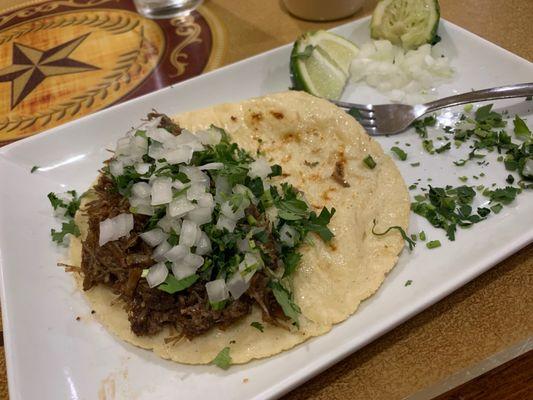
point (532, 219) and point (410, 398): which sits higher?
point (532, 219)

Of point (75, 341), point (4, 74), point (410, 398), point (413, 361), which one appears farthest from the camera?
point (4, 74)

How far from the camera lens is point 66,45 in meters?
3.92

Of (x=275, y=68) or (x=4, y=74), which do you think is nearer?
(x=275, y=68)

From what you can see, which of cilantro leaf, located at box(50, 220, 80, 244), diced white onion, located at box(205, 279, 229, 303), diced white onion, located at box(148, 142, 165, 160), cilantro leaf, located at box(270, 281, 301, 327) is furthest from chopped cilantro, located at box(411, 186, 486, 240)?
cilantro leaf, located at box(50, 220, 80, 244)

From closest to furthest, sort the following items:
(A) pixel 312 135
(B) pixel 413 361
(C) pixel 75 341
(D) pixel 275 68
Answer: (B) pixel 413 361 → (C) pixel 75 341 → (A) pixel 312 135 → (D) pixel 275 68

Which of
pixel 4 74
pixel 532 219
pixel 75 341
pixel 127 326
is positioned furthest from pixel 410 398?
pixel 4 74

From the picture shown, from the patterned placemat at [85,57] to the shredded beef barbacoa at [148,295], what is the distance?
5.04ft

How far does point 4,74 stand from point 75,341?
8.84 ft

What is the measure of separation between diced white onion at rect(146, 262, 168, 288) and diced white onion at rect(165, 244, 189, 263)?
5 centimetres

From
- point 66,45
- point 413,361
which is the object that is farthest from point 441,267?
point 66,45

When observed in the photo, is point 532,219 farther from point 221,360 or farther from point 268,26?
point 268,26

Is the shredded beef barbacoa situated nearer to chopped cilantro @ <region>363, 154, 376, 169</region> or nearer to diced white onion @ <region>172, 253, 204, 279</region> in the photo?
diced white onion @ <region>172, 253, 204, 279</region>

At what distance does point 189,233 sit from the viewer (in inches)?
74.6

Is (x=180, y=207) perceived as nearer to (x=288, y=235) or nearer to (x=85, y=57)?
(x=288, y=235)
